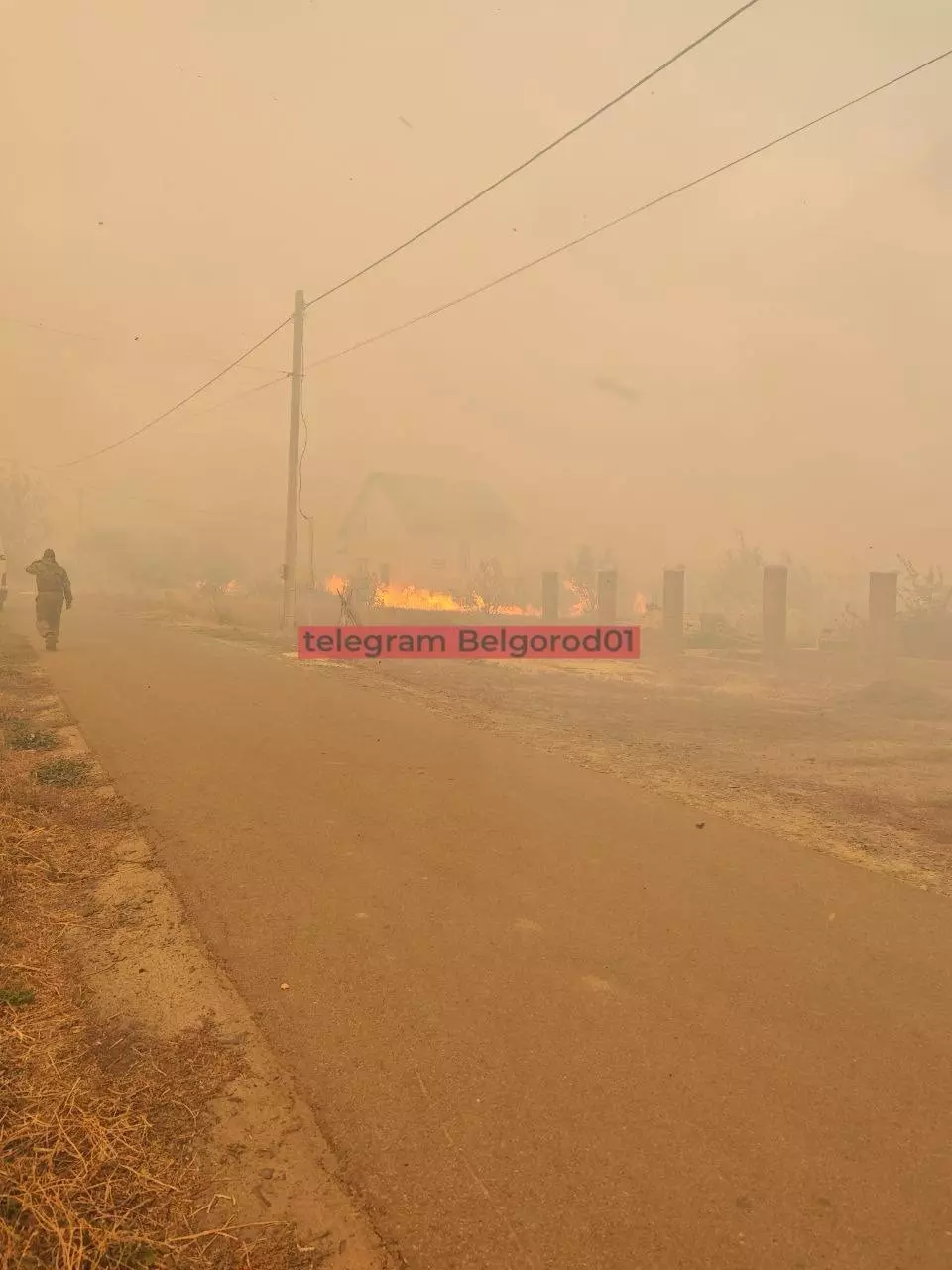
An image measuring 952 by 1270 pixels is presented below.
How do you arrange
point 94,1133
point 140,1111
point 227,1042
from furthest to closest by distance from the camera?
point 227,1042 → point 140,1111 → point 94,1133

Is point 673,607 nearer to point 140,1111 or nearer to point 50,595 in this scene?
point 50,595

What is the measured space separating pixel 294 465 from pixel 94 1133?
21205mm

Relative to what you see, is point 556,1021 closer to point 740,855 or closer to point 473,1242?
point 473,1242

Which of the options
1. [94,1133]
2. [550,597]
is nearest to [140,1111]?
[94,1133]

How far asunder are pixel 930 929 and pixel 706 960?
1305mm

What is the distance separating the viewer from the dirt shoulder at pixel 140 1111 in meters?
1.88

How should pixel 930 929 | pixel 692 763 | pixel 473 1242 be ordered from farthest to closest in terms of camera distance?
pixel 692 763, pixel 930 929, pixel 473 1242

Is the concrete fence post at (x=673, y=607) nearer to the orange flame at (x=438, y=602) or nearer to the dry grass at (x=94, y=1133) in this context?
the orange flame at (x=438, y=602)

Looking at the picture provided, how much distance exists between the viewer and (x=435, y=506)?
167 feet

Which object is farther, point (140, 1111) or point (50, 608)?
point (50, 608)

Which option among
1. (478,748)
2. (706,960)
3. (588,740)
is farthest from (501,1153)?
(588,740)

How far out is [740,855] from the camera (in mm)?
4820

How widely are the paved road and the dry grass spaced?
374 millimetres

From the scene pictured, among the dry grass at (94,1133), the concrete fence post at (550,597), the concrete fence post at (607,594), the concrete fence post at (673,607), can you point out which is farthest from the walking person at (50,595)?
the concrete fence post at (550,597)
